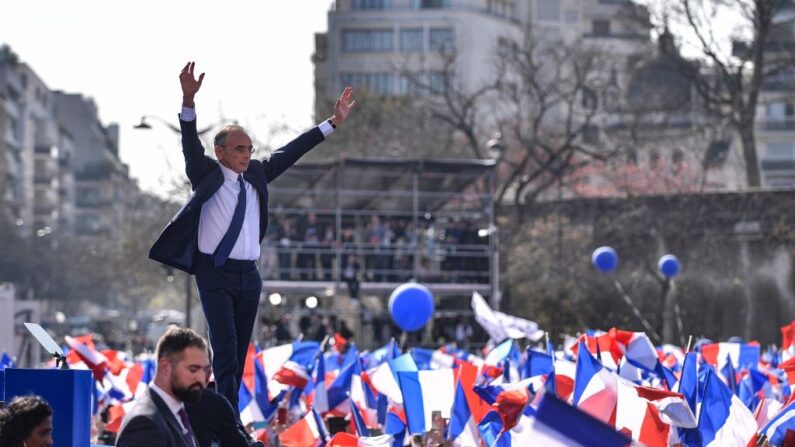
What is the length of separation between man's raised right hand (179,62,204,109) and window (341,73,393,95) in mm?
80384

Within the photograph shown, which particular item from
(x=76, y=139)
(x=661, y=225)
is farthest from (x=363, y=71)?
(x=76, y=139)

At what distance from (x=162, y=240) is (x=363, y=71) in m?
81.5

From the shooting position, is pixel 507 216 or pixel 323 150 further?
pixel 323 150

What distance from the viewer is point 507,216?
4438 centimetres

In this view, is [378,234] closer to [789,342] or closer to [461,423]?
[789,342]

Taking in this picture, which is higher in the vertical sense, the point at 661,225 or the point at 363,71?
the point at 363,71

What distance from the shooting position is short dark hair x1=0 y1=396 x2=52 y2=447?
20.3 feet

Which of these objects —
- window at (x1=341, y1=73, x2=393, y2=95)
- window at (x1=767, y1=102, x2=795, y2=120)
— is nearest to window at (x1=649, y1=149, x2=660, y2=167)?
window at (x1=341, y1=73, x2=393, y2=95)

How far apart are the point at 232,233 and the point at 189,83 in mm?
853

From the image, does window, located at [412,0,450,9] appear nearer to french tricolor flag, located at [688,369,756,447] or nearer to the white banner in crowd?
the white banner in crowd

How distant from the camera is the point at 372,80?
89.3 meters

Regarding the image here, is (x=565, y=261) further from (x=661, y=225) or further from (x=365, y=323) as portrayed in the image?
(x=365, y=323)

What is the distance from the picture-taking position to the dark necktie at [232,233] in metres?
8.41

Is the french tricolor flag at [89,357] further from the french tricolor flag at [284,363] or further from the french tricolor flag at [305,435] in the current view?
the french tricolor flag at [305,435]
